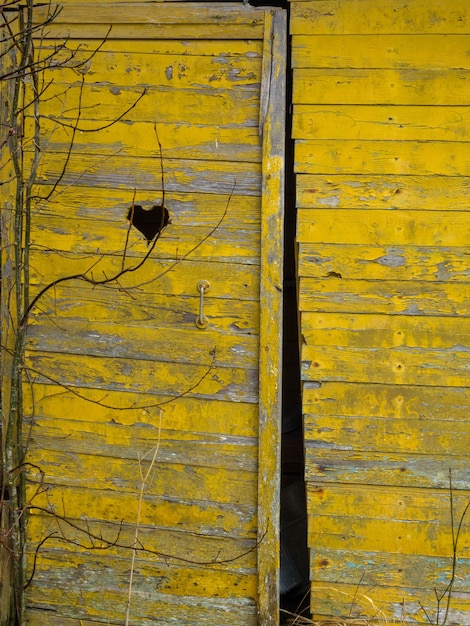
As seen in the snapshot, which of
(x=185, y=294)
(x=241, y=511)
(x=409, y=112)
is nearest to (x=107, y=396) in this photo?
(x=185, y=294)

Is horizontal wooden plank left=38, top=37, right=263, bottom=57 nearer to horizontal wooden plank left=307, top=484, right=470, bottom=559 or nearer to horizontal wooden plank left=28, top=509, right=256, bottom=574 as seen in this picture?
horizontal wooden plank left=307, top=484, right=470, bottom=559

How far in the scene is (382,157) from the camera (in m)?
3.07

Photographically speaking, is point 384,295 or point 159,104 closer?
point 384,295

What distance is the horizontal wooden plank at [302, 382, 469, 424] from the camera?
9.98 ft

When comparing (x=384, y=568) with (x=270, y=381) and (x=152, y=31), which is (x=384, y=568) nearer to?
(x=270, y=381)

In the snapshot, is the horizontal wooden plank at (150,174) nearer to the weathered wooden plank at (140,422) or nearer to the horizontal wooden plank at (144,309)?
the horizontal wooden plank at (144,309)

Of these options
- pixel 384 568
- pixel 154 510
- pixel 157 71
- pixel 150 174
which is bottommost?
pixel 384 568

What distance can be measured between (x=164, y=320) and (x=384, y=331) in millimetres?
961

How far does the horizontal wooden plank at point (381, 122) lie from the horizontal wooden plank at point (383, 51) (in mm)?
178

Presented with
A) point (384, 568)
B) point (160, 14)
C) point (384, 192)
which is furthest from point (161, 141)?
point (384, 568)

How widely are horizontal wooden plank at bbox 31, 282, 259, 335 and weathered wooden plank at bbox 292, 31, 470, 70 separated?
1.10 meters

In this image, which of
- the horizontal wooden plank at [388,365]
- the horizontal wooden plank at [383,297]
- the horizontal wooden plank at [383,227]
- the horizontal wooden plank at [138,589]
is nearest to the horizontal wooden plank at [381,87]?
the horizontal wooden plank at [383,227]

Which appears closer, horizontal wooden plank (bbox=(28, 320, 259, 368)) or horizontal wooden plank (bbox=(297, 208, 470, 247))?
horizontal wooden plank (bbox=(297, 208, 470, 247))

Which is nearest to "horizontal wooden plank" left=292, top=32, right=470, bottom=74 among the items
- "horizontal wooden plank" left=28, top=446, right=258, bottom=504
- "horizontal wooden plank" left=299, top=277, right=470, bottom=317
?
"horizontal wooden plank" left=299, top=277, right=470, bottom=317
